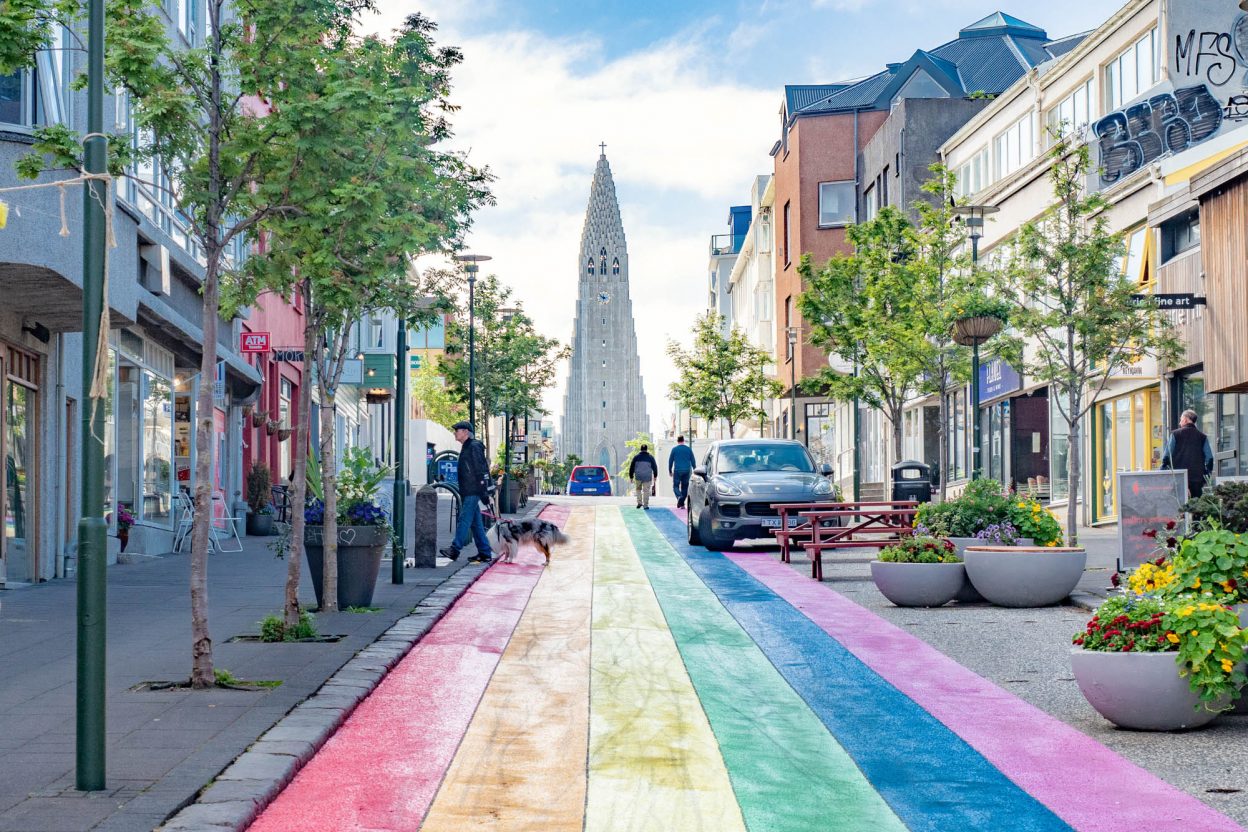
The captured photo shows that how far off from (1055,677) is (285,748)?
5381 mm

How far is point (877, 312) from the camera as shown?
33969 millimetres

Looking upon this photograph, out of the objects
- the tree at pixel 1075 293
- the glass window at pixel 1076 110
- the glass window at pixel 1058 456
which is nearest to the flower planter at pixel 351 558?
the tree at pixel 1075 293

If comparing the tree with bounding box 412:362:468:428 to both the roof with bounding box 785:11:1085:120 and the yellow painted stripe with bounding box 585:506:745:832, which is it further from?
the yellow painted stripe with bounding box 585:506:745:832

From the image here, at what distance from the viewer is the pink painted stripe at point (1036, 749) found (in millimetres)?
6285

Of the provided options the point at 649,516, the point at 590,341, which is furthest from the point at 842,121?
the point at 590,341

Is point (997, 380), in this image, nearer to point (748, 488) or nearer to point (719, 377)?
point (748, 488)

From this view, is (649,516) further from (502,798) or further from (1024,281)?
(502,798)

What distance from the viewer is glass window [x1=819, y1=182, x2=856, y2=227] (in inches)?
2243

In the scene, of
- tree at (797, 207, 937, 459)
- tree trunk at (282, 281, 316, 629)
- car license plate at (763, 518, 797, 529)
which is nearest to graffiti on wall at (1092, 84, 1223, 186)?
tree at (797, 207, 937, 459)

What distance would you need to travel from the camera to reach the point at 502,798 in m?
6.68

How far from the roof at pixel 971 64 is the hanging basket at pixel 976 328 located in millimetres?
27194

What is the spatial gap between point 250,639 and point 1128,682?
6629 millimetres

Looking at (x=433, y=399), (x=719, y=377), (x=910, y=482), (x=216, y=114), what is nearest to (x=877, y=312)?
(x=910, y=482)

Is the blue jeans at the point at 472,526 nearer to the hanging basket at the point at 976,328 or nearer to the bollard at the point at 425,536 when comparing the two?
the bollard at the point at 425,536
